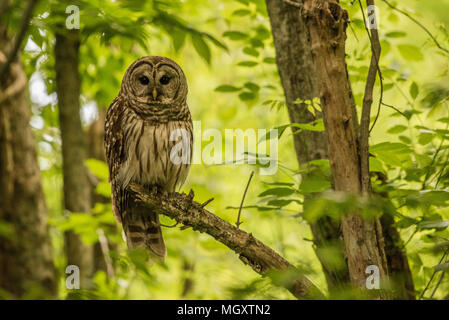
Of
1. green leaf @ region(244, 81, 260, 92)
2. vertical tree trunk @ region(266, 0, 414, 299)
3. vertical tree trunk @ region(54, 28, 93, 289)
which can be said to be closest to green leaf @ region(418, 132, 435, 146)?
vertical tree trunk @ region(266, 0, 414, 299)

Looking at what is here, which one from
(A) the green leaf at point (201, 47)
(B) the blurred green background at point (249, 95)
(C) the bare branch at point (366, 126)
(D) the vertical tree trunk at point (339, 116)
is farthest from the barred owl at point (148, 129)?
(C) the bare branch at point (366, 126)

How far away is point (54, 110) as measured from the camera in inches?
187

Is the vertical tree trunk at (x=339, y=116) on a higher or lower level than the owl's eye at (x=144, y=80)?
lower

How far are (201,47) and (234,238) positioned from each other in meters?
1.05

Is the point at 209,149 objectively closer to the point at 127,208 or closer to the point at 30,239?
the point at 127,208

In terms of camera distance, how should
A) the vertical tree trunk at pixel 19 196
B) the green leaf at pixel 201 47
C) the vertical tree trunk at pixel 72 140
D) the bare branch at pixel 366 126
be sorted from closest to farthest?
the bare branch at pixel 366 126 < the green leaf at pixel 201 47 < the vertical tree trunk at pixel 72 140 < the vertical tree trunk at pixel 19 196

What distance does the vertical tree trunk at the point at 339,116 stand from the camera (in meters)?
2.11

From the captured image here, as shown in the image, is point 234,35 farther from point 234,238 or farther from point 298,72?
point 234,238

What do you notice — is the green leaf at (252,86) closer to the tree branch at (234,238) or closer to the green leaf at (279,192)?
the tree branch at (234,238)

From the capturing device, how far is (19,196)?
4.75 metres

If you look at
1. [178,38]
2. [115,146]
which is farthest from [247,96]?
[115,146]

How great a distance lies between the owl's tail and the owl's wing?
110 millimetres

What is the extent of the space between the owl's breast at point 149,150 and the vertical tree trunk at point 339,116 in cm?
118
